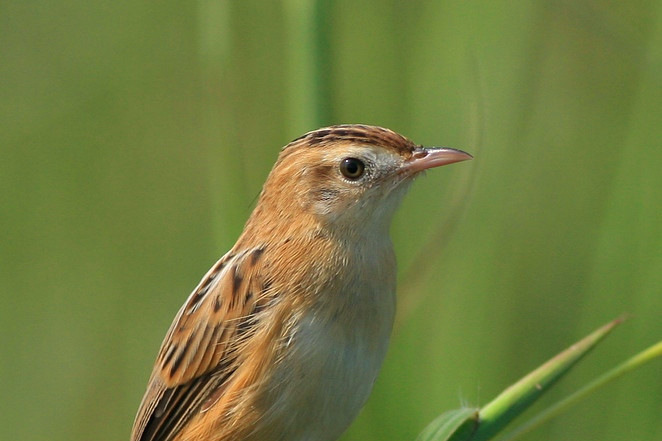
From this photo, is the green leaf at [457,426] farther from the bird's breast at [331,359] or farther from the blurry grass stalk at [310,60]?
the blurry grass stalk at [310,60]

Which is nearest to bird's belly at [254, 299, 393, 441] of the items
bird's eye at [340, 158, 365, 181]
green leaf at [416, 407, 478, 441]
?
bird's eye at [340, 158, 365, 181]

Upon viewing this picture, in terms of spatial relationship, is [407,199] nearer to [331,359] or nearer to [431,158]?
[431,158]

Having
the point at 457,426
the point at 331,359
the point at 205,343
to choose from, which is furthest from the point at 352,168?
the point at 457,426

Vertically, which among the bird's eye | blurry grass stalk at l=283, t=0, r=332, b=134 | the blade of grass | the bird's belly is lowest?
the bird's belly

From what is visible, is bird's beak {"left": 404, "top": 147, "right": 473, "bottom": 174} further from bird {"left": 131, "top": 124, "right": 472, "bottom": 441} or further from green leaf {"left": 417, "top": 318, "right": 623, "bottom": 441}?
green leaf {"left": 417, "top": 318, "right": 623, "bottom": 441}

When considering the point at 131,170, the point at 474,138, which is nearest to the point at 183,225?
the point at 131,170

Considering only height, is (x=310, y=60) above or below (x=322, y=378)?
above

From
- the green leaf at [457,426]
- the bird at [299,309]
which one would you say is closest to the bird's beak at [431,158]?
the bird at [299,309]
